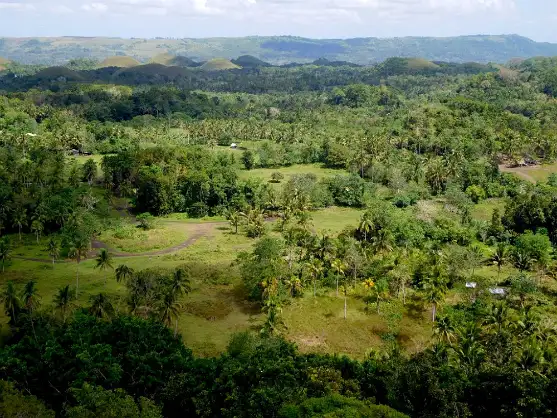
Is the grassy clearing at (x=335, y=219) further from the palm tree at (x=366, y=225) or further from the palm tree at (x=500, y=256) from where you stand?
the palm tree at (x=500, y=256)

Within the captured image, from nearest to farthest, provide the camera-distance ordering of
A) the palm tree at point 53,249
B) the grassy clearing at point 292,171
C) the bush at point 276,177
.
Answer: the palm tree at point 53,249 < the bush at point 276,177 < the grassy clearing at point 292,171

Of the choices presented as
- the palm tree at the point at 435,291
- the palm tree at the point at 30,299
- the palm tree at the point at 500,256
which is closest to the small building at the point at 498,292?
the palm tree at the point at 500,256

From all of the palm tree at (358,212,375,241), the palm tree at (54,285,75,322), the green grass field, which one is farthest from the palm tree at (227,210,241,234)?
the palm tree at (54,285,75,322)

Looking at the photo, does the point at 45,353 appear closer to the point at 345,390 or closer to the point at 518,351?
the point at 345,390

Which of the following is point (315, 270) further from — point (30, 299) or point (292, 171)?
point (292, 171)

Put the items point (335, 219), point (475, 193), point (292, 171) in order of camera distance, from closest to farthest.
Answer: point (335, 219)
point (475, 193)
point (292, 171)

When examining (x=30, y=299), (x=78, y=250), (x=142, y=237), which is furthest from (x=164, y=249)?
(x=30, y=299)

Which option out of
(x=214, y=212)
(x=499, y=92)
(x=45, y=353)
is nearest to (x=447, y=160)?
(x=214, y=212)

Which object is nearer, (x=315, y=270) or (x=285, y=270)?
(x=315, y=270)
